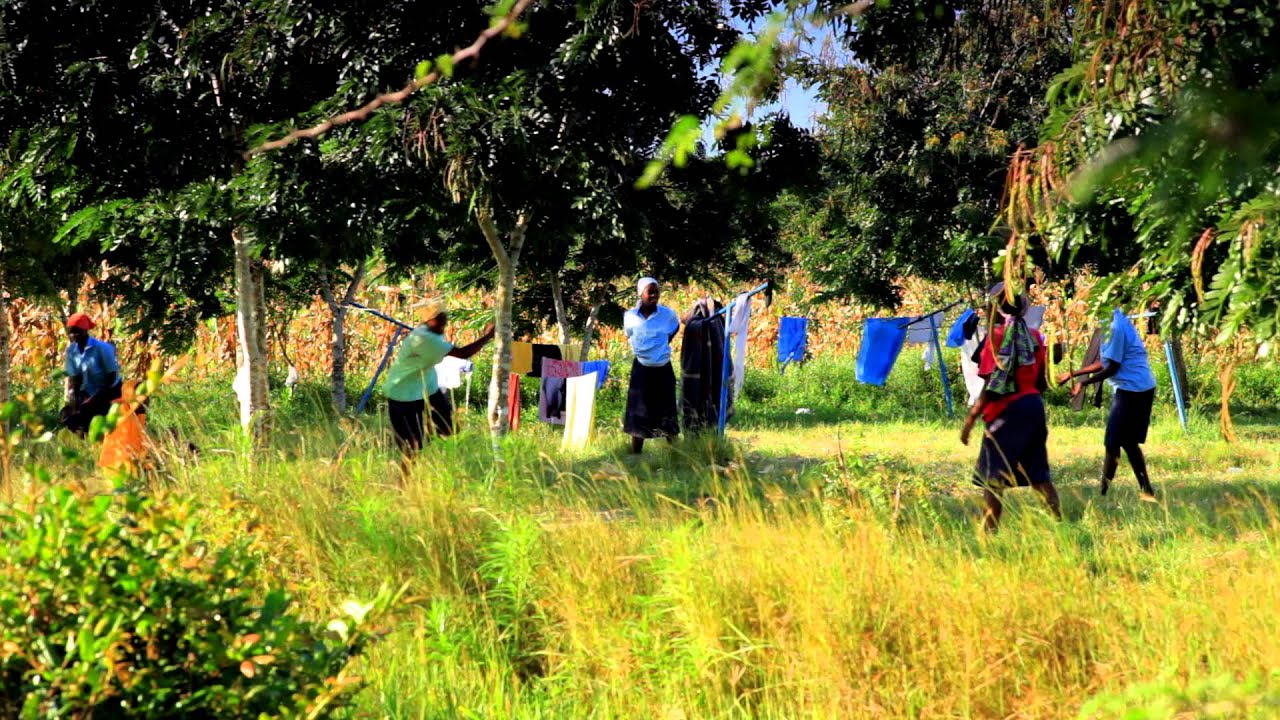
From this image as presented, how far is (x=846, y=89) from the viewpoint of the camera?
15609 millimetres

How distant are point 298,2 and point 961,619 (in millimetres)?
5976

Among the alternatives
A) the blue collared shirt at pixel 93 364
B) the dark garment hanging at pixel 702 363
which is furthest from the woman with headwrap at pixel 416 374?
the dark garment hanging at pixel 702 363

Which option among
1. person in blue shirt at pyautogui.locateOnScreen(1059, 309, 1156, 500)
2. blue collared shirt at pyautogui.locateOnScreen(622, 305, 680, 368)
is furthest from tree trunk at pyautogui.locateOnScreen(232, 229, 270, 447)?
person in blue shirt at pyautogui.locateOnScreen(1059, 309, 1156, 500)

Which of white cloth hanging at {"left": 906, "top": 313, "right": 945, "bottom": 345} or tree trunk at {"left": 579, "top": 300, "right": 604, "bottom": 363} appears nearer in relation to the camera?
tree trunk at {"left": 579, "top": 300, "right": 604, "bottom": 363}

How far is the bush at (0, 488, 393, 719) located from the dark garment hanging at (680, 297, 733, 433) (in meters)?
9.46

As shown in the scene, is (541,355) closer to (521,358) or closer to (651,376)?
(521,358)

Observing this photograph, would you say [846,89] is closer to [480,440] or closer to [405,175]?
[405,175]

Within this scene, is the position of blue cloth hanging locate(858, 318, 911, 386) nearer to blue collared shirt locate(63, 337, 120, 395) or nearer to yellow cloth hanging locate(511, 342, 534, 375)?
yellow cloth hanging locate(511, 342, 534, 375)

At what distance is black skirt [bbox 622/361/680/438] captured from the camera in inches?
→ 456

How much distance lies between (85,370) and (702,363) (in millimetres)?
5857

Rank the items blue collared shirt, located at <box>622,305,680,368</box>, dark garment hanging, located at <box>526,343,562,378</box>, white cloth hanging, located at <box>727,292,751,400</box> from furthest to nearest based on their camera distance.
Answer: dark garment hanging, located at <box>526,343,562,378</box> < white cloth hanging, located at <box>727,292,751,400</box> < blue collared shirt, located at <box>622,305,680,368</box>

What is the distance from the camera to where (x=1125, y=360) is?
8828 millimetres

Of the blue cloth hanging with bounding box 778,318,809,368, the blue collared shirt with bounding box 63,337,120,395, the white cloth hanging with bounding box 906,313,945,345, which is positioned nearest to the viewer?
the blue collared shirt with bounding box 63,337,120,395

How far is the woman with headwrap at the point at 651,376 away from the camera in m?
11.4
